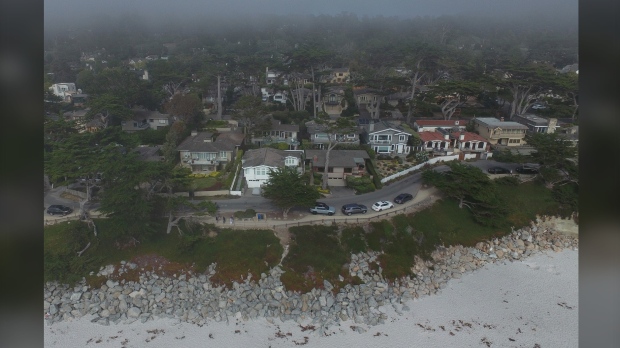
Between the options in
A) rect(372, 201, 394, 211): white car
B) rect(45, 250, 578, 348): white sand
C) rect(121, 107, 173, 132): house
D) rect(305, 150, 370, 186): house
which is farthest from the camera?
rect(121, 107, 173, 132): house

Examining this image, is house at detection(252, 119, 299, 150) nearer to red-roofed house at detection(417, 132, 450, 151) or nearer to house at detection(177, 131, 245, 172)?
house at detection(177, 131, 245, 172)

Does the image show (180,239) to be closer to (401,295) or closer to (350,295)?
(350,295)

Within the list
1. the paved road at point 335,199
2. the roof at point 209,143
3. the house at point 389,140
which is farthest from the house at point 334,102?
the paved road at point 335,199

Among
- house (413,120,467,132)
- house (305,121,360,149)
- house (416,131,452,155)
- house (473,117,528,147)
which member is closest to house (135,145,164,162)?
house (305,121,360,149)

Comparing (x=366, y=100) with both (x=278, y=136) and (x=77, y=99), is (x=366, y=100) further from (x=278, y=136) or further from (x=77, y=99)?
(x=77, y=99)

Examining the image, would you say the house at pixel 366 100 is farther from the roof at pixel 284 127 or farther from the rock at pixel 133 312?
the rock at pixel 133 312

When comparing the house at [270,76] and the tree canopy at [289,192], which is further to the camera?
the house at [270,76]
